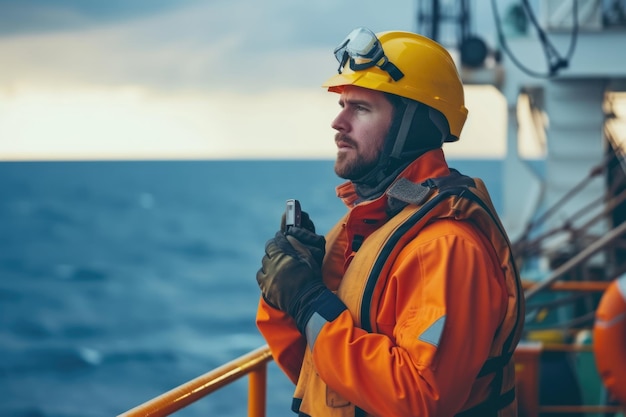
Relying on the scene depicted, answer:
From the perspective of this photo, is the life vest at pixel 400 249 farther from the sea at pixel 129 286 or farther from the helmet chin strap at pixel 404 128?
the sea at pixel 129 286

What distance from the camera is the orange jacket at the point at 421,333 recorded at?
2193 millimetres

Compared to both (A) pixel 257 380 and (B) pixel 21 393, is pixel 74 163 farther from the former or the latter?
(A) pixel 257 380

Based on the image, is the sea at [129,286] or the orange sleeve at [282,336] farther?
the sea at [129,286]

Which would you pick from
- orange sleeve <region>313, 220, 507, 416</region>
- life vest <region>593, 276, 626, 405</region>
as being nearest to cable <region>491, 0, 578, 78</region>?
life vest <region>593, 276, 626, 405</region>

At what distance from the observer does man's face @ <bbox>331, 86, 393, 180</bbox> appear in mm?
2553

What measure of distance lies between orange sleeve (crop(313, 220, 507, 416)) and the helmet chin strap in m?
0.28

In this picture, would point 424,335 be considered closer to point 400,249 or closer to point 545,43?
point 400,249

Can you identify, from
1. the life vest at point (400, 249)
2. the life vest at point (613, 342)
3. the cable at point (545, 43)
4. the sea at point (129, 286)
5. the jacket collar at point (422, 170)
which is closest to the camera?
the life vest at point (400, 249)

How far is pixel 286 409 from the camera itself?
29188mm

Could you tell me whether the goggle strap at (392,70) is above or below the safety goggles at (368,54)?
below

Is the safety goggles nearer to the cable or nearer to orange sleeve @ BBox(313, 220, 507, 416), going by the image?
orange sleeve @ BBox(313, 220, 507, 416)

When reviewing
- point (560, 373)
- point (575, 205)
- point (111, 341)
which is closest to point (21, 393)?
point (111, 341)

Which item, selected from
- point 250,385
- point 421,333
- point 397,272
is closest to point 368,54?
point 397,272

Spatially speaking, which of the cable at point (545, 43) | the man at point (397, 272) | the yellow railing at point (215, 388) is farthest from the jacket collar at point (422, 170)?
the cable at point (545, 43)
